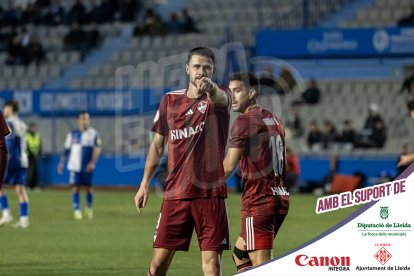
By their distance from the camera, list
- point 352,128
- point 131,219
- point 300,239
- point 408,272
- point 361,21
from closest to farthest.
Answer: point 408,272 → point 300,239 → point 131,219 → point 352,128 → point 361,21

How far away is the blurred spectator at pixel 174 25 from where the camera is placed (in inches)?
1489

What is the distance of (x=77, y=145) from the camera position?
23734mm

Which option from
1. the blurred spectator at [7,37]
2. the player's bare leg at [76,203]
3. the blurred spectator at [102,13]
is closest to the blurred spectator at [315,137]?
the player's bare leg at [76,203]

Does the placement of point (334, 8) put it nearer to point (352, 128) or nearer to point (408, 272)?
point (352, 128)

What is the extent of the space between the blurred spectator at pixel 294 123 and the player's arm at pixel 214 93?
22.7 m

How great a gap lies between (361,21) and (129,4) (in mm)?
10089

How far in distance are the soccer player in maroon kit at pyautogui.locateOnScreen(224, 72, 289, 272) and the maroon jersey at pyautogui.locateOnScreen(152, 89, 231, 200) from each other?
2.69 feet

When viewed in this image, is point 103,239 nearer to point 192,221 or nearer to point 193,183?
point 192,221

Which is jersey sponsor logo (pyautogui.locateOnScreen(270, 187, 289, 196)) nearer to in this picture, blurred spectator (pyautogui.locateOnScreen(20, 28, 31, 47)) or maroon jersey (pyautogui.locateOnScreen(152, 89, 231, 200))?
maroon jersey (pyautogui.locateOnScreen(152, 89, 231, 200))

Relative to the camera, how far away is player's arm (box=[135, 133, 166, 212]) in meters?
9.14

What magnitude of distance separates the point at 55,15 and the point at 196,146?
110ft

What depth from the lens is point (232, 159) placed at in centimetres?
984

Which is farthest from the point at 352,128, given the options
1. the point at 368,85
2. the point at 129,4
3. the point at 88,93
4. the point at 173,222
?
the point at 173,222

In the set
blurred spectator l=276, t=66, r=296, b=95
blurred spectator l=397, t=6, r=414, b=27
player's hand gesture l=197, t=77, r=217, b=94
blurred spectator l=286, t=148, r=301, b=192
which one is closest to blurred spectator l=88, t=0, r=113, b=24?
blurred spectator l=276, t=66, r=296, b=95
